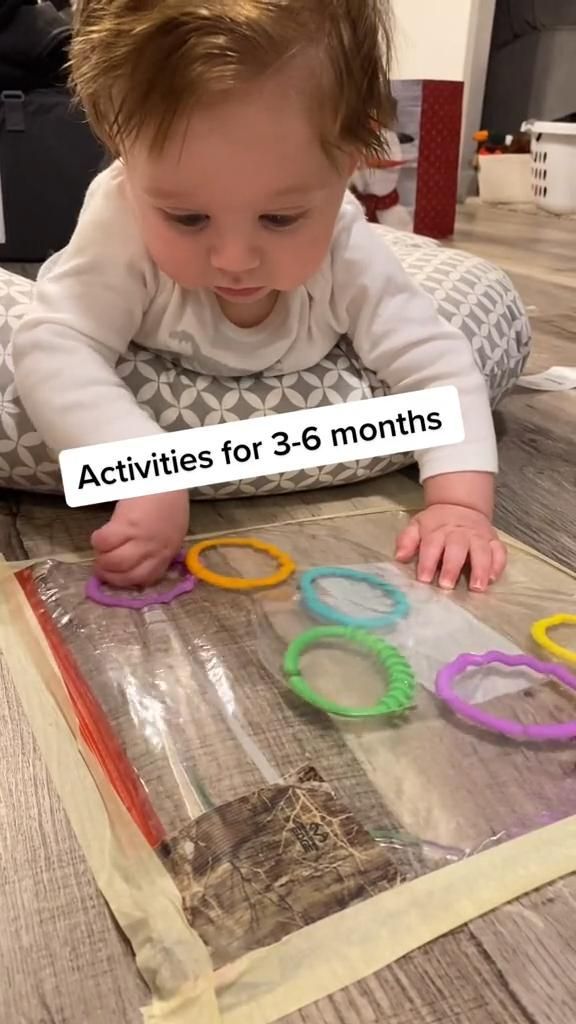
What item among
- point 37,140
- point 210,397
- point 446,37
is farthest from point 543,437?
point 446,37

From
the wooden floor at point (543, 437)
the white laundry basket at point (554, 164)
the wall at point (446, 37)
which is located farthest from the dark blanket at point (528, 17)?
the wooden floor at point (543, 437)

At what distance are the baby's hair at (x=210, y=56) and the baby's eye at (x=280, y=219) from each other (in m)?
0.05

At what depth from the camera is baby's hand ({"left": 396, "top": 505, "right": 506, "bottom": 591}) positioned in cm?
65

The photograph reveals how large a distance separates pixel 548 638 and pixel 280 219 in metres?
0.31

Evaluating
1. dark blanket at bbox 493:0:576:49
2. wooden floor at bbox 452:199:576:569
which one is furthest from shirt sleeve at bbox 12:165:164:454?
dark blanket at bbox 493:0:576:49

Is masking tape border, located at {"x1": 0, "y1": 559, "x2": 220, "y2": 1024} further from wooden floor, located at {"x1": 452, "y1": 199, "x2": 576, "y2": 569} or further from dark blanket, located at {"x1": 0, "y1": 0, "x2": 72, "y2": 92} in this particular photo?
dark blanket, located at {"x1": 0, "y1": 0, "x2": 72, "y2": 92}

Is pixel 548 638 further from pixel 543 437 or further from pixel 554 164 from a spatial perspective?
pixel 554 164

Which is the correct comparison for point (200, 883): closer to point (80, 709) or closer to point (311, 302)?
point (80, 709)

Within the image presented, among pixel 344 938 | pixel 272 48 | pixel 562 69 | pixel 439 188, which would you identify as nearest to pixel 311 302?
pixel 272 48

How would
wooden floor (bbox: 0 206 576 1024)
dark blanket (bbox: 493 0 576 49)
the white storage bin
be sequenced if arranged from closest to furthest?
wooden floor (bbox: 0 206 576 1024) < the white storage bin < dark blanket (bbox: 493 0 576 49)

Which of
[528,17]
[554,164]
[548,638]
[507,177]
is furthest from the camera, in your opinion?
[528,17]

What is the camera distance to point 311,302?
793 mm

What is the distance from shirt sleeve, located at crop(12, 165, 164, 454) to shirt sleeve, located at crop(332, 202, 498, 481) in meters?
0.17

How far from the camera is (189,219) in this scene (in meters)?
0.62
